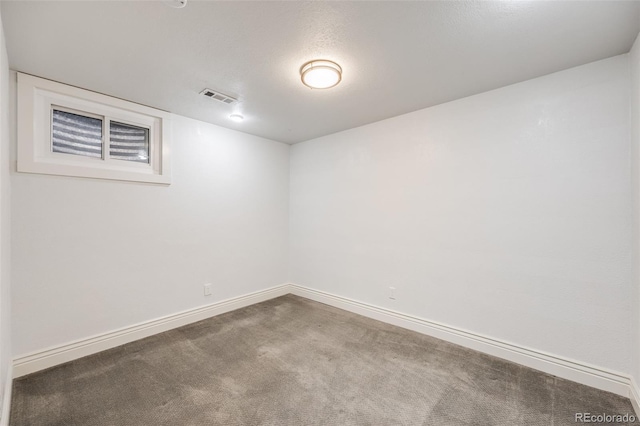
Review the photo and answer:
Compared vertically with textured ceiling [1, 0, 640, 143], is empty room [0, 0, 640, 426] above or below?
below

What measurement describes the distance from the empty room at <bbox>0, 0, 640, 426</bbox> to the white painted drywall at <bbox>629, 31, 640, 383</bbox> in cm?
3

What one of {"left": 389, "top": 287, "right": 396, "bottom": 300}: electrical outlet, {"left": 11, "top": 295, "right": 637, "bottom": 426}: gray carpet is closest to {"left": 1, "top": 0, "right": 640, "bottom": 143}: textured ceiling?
{"left": 389, "top": 287, "right": 396, "bottom": 300}: electrical outlet

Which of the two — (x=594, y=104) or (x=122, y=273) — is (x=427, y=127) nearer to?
(x=594, y=104)

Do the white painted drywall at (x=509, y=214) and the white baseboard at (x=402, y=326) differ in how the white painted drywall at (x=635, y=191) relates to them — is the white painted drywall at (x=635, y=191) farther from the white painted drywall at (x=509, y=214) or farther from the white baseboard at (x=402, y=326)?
the white baseboard at (x=402, y=326)

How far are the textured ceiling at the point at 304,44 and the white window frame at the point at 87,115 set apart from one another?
13 centimetres

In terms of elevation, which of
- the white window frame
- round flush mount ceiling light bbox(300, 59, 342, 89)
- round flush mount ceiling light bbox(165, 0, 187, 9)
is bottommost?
the white window frame

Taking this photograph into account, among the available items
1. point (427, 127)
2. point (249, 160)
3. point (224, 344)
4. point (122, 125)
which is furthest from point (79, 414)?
point (427, 127)

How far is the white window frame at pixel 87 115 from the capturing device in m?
2.28

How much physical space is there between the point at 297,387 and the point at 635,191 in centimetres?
286

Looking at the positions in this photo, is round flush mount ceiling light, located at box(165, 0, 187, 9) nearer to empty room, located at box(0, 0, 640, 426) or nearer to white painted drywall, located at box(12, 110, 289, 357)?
empty room, located at box(0, 0, 640, 426)

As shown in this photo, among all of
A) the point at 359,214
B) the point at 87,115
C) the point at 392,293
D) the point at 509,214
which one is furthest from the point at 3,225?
the point at 509,214

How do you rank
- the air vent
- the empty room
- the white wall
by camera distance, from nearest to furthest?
the white wall → the empty room → the air vent

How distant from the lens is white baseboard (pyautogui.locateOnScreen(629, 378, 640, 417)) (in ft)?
5.87

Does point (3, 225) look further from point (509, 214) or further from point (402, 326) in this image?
point (509, 214)
